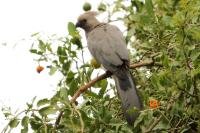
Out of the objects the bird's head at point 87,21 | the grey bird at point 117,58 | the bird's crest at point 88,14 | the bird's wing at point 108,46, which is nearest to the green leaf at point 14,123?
the grey bird at point 117,58

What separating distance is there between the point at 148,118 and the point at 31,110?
653 mm

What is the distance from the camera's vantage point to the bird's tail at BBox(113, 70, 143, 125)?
2.97 meters

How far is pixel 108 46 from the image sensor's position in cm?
363

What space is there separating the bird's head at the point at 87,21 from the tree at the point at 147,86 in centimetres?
112

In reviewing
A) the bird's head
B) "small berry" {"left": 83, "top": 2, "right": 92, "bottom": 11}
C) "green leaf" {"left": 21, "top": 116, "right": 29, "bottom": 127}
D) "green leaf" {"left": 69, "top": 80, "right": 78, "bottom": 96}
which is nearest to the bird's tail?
"green leaf" {"left": 69, "top": 80, "right": 78, "bottom": 96}

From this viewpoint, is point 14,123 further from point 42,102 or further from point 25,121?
point 42,102

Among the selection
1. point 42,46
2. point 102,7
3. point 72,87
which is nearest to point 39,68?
point 42,46

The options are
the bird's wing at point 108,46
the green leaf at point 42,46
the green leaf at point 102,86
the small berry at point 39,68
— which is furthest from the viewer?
the bird's wing at point 108,46

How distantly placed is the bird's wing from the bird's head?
0.33 m

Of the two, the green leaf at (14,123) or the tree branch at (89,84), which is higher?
the tree branch at (89,84)

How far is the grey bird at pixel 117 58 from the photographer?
3.01 metres

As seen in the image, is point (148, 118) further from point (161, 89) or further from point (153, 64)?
point (153, 64)

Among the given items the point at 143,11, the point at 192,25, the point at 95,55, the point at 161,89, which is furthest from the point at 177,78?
the point at 95,55

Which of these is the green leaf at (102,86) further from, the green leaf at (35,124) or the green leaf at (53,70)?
the green leaf at (35,124)
